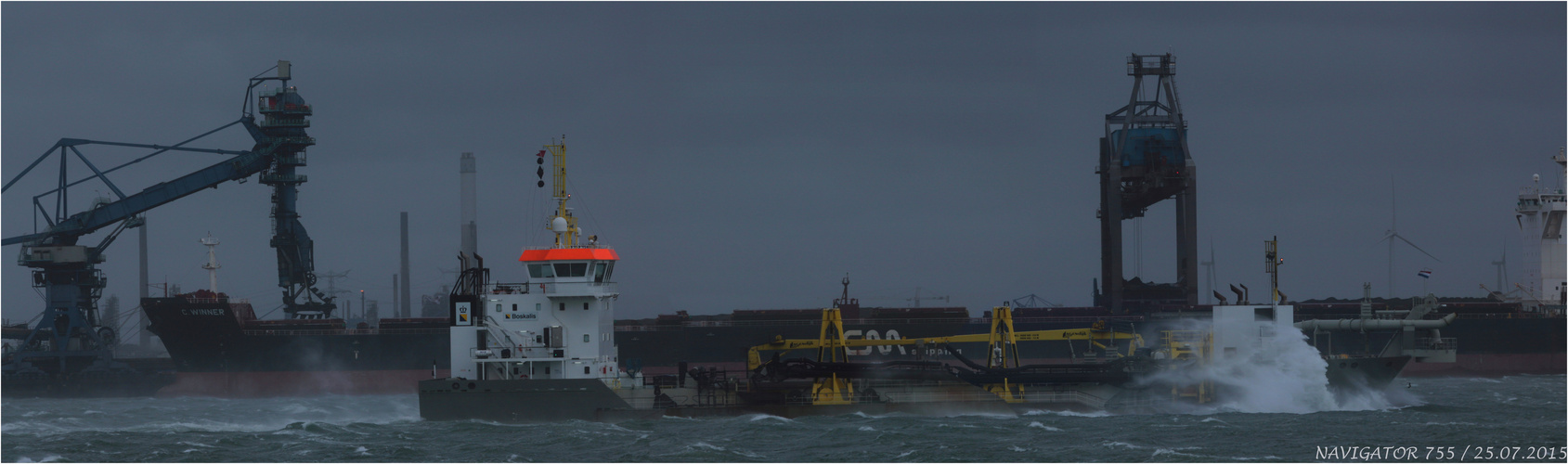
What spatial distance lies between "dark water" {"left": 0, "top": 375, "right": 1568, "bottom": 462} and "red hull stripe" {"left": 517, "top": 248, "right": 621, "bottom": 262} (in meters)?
4.26

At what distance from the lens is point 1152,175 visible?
60062 mm

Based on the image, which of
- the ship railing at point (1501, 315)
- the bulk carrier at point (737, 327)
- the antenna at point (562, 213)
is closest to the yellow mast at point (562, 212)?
the antenna at point (562, 213)

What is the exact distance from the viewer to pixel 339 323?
59000 mm

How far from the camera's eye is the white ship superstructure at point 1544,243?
64.6 metres

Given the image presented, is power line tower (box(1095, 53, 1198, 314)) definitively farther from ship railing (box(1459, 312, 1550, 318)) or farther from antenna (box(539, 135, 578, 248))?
antenna (box(539, 135, 578, 248))

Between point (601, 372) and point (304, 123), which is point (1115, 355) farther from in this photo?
point (304, 123)

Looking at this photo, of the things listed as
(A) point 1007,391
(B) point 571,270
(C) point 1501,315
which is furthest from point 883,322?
(C) point 1501,315

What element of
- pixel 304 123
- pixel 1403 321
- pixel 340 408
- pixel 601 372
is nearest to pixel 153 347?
pixel 304 123

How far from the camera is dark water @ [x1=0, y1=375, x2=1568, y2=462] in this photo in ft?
105

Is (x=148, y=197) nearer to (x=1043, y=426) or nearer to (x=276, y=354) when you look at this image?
(x=276, y=354)

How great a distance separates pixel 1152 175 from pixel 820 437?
30078mm

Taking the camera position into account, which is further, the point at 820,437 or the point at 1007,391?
the point at 1007,391

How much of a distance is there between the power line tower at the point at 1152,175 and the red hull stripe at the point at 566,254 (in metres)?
29.5

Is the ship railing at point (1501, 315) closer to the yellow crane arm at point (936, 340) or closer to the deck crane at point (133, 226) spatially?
the yellow crane arm at point (936, 340)
